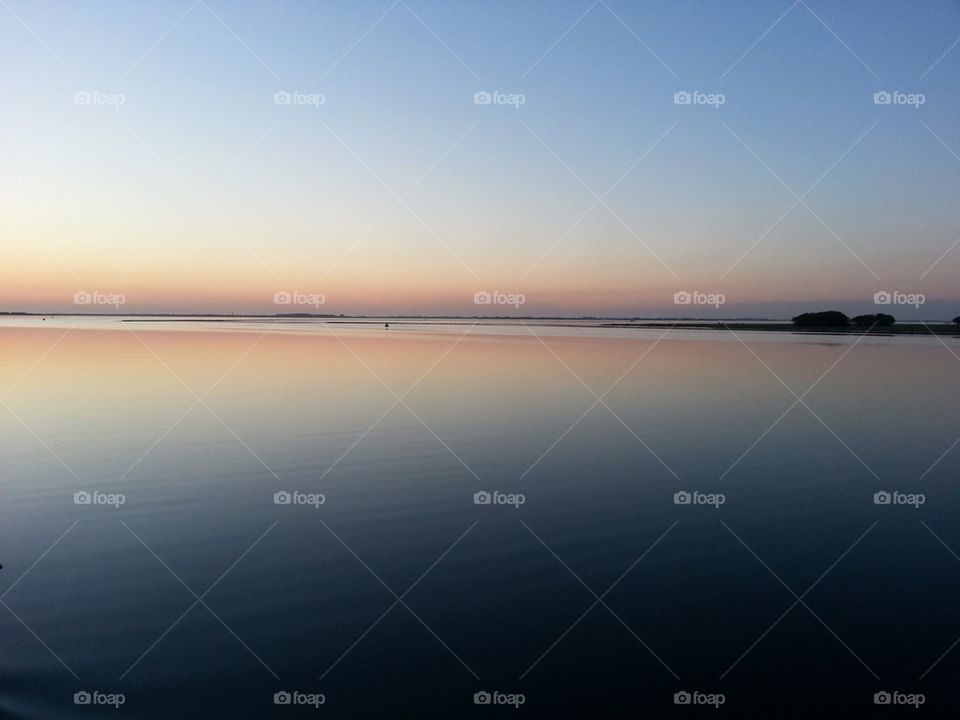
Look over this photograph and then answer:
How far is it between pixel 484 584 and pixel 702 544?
3662mm

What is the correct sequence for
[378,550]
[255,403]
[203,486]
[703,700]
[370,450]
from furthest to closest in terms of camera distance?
[255,403], [370,450], [203,486], [378,550], [703,700]

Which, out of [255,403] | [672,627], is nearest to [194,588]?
[672,627]

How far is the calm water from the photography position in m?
7.30

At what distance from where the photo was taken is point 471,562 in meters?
10.2

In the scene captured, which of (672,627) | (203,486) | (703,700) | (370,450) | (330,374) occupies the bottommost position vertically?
(703,700)

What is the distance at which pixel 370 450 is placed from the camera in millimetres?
17000

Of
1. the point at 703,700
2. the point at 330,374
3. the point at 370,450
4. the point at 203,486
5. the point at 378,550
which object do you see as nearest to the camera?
the point at 703,700

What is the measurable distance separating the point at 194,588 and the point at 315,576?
1.51 metres

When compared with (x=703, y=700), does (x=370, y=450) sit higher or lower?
higher

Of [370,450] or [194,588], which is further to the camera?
[370,450]

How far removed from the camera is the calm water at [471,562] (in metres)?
7.30

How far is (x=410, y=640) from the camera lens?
8086 millimetres

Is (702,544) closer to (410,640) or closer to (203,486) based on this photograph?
(410,640)

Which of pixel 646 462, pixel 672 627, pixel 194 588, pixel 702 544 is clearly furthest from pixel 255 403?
pixel 672 627
